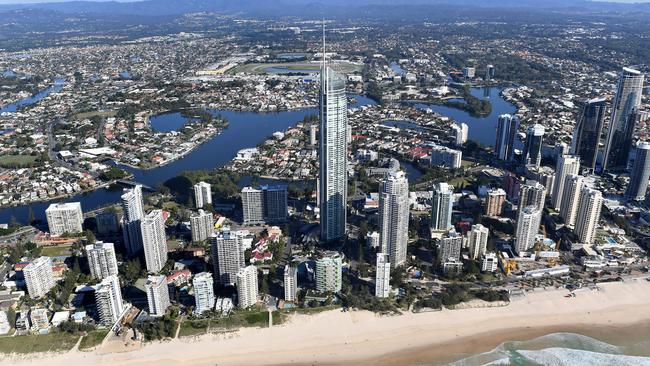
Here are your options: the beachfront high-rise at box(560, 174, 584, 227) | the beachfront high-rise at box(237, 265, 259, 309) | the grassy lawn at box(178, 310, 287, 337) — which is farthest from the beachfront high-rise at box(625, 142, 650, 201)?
the beachfront high-rise at box(237, 265, 259, 309)

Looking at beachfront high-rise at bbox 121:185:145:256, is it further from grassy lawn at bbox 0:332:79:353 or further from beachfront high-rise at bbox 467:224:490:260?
beachfront high-rise at bbox 467:224:490:260

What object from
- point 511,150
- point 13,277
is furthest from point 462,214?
point 13,277

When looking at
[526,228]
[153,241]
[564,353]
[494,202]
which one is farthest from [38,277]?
[494,202]

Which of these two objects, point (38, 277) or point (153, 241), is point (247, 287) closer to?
point (153, 241)

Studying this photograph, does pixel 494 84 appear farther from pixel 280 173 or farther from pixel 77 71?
pixel 77 71

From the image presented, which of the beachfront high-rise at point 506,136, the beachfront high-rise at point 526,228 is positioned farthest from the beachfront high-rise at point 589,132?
the beachfront high-rise at point 526,228

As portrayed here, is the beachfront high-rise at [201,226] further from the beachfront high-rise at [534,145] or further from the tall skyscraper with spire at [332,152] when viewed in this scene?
the beachfront high-rise at [534,145]

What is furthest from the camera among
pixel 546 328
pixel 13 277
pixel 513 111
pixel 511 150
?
pixel 513 111
